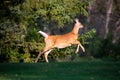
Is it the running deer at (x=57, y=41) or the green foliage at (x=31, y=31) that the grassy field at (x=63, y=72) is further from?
the green foliage at (x=31, y=31)

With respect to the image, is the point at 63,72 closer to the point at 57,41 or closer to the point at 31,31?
the point at 57,41

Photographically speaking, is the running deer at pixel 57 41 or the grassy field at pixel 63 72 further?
the running deer at pixel 57 41

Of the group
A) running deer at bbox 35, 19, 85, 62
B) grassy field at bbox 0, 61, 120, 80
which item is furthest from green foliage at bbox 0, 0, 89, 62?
grassy field at bbox 0, 61, 120, 80

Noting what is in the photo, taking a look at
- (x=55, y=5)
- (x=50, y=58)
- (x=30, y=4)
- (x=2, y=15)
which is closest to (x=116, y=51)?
(x=50, y=58)

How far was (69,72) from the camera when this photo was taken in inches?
628

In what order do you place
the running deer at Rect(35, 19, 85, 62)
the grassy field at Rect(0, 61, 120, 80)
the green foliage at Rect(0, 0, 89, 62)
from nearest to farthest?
the grassy field at Rect(0, 61, 120, 80) → the running deer at Rect(35, 19, 85, 62) → the green foliage at Rect(0, 0, 89, 62)

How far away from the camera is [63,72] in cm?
1595

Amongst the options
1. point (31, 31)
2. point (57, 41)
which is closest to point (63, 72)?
point (57, 41)

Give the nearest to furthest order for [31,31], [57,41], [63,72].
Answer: [63,72] < [57,41] < [31,31]

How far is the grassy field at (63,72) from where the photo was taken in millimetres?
14784

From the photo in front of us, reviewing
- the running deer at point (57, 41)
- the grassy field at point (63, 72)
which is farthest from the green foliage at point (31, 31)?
the grassy field at point (63, 72)

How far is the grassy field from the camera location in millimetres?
14784

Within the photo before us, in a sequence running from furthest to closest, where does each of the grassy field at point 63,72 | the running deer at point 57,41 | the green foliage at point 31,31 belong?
1. the green foliage at point 31,31
2. the running deer at point 57,41
3. the grassy field at point 63,72

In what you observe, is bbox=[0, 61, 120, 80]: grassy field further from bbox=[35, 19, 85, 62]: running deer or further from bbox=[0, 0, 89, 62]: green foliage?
bbox=[0, 0, 89, 62]: green foliage
